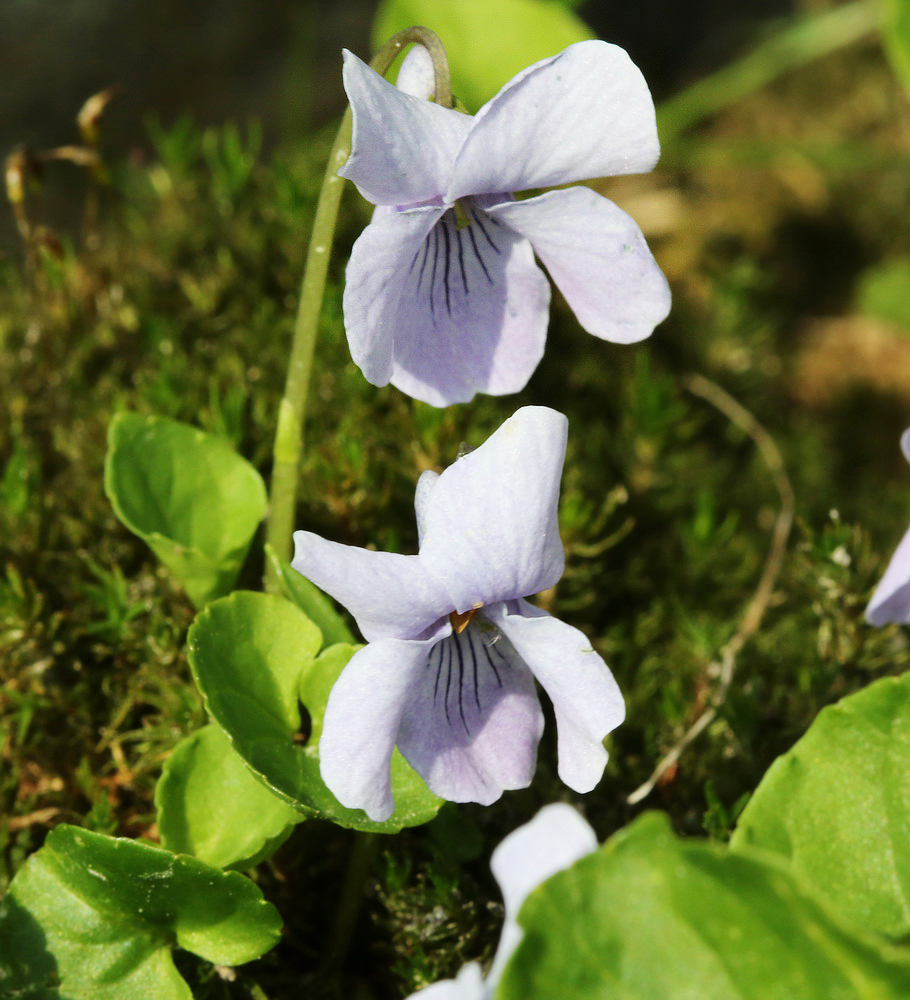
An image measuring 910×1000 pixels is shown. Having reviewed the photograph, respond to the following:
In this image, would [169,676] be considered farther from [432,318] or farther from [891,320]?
[891,320]

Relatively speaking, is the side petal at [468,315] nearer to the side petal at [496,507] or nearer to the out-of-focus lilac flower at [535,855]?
the side petal at [496,507]

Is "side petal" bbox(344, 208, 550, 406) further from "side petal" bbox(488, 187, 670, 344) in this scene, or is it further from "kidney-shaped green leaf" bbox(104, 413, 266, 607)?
"kidney-shaped green leaf" bbox(104, 413, 266, 607)

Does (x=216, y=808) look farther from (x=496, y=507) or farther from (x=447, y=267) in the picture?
(x=447, y=267)

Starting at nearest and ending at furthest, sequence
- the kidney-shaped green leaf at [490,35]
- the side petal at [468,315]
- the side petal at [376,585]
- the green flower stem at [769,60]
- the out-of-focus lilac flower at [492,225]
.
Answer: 1. the side petal at [376,585]
2. the out-of-focus lilac flower at [492,225]
3. the side petal at [468,315]
4. the kidney-shaped green leaf at [490,35]
5. the green flower stem at [769,60]

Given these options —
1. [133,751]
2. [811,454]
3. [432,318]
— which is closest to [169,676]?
[133,751]

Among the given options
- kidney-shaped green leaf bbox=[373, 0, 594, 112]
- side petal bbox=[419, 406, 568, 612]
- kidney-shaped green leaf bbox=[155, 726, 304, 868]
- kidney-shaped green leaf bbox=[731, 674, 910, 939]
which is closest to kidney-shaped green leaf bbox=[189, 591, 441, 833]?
kidney-shaped green leaf bbox=[155, 726, 304, 868]

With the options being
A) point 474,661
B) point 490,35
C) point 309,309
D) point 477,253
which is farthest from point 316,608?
point 490,35

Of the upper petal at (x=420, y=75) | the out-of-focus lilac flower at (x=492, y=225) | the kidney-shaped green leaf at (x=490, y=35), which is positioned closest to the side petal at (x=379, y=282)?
the out-of-focus lilac flower at (x=492, y=225)
